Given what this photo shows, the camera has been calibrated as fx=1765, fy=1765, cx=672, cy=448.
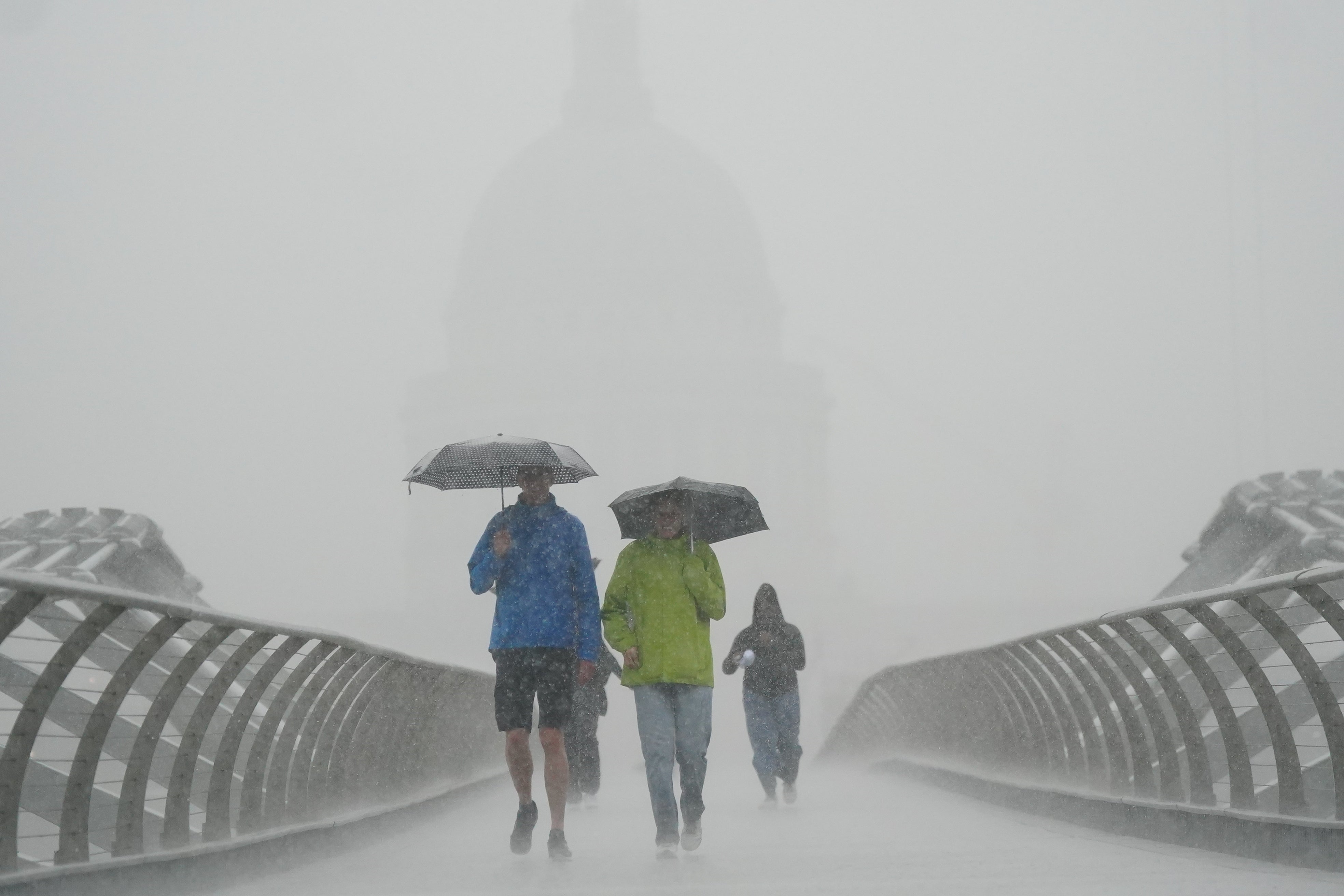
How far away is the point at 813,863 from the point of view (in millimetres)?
7293

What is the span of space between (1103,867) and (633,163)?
3640 inches

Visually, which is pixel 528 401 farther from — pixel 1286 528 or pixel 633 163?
pixel 1286 528

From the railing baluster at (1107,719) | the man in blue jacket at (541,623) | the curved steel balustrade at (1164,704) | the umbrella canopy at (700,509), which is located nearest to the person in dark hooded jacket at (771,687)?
the curved steel balustrade at (1164,704)

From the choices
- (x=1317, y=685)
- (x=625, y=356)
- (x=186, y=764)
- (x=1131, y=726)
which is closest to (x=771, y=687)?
(x=1131, y=726)

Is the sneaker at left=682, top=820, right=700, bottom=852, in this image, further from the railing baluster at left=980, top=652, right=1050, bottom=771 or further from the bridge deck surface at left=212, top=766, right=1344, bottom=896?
the railing baluster at left=980, top=652, right=1050, bottom=771

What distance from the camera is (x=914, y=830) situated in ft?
30.7

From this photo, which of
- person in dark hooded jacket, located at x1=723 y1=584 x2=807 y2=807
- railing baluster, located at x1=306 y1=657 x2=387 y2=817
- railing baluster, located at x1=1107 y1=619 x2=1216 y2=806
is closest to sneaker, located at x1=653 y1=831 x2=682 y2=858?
railing baluster, located at x1=306 y1=657 x2=387 y2=817

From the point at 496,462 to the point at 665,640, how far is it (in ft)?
3.97

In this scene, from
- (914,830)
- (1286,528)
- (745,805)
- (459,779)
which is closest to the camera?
(914,830)

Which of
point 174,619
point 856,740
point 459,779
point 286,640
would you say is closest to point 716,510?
point 286,640

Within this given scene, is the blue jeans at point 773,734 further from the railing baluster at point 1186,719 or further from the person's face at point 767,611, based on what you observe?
the railing baluster at point 1186,719

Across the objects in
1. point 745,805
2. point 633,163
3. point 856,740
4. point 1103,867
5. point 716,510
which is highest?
point 633,163

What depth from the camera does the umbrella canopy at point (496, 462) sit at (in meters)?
7.85

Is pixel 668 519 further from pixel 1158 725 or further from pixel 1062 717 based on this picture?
pixel 1062 717
